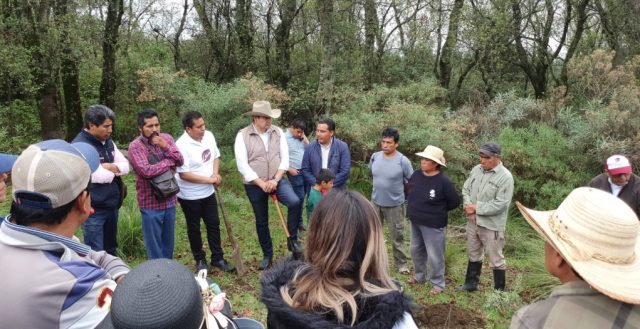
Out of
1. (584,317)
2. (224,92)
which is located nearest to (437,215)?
(584,317)

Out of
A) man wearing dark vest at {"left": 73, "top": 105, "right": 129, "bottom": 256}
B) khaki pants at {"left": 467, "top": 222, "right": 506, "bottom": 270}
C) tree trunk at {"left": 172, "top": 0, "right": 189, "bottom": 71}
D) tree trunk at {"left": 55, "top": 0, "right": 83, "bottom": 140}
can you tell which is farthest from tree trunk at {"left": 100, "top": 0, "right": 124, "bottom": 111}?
khaki pants at {"left": 467, "top": 222, "right": 506, "bottom": 270}

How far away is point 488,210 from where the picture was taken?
184 inches

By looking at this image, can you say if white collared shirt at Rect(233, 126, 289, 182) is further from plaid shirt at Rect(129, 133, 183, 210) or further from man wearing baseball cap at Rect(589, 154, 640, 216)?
man wearing baseball cap at Rect(589, 154, 640, 216)

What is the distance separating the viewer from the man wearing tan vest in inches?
199

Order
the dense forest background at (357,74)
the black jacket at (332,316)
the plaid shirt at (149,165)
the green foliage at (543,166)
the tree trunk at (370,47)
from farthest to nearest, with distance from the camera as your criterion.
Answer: the tree trunk at (370,47) < the dense forest background at (357,74) < the green foliage at (543,166) < the plaid shirt at (149,165) < the black jacket at (332,316)

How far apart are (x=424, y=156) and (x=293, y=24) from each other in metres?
14.1

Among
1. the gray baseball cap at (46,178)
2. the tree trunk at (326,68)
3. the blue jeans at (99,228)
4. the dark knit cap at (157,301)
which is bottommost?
the blue jeans at (99,228)

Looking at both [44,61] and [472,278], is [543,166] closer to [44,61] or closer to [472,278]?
[472,278]

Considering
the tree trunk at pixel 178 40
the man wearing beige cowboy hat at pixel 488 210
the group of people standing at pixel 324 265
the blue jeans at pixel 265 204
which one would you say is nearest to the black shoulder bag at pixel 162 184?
the blue jeans at pixel 265 204

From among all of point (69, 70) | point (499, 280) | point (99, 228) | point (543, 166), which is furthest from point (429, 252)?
point (69, 70)

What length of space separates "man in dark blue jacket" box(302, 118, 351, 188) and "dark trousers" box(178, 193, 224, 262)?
1.38 meters

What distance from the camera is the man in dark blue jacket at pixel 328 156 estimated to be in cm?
566

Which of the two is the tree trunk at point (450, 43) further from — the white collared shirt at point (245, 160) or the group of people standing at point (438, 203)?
Answer: the white collared shirt at point (245, 160)

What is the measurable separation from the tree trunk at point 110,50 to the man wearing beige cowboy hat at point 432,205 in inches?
406
